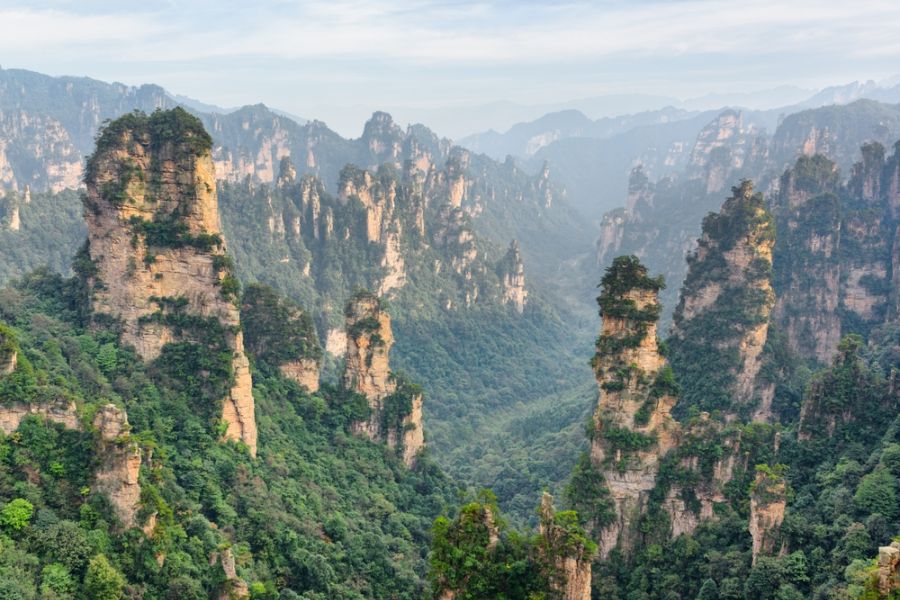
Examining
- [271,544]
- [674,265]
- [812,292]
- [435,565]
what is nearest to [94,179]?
[271,544]

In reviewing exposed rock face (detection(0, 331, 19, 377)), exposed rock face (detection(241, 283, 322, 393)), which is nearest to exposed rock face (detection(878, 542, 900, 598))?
exposed rock face (detection(0, 331, 19, 377))

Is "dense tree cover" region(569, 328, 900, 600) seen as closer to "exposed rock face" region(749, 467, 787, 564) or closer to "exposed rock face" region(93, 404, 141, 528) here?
"exposed rock face" region(749, 467, 787, 564)

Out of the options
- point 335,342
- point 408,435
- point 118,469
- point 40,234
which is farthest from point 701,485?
point 40,234

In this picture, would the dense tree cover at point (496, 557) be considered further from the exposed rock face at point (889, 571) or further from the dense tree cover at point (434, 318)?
the dense tree cover at point (434, 318)

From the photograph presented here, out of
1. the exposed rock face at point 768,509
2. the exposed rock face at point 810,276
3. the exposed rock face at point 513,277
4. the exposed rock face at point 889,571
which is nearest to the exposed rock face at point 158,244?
the exposed rock face at point 768,509

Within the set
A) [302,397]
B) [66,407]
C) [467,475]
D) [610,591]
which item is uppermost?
[66,407]

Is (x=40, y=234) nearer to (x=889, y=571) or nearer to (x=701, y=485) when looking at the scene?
(x=701, y=485)

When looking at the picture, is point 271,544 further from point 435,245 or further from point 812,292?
point 435,245
